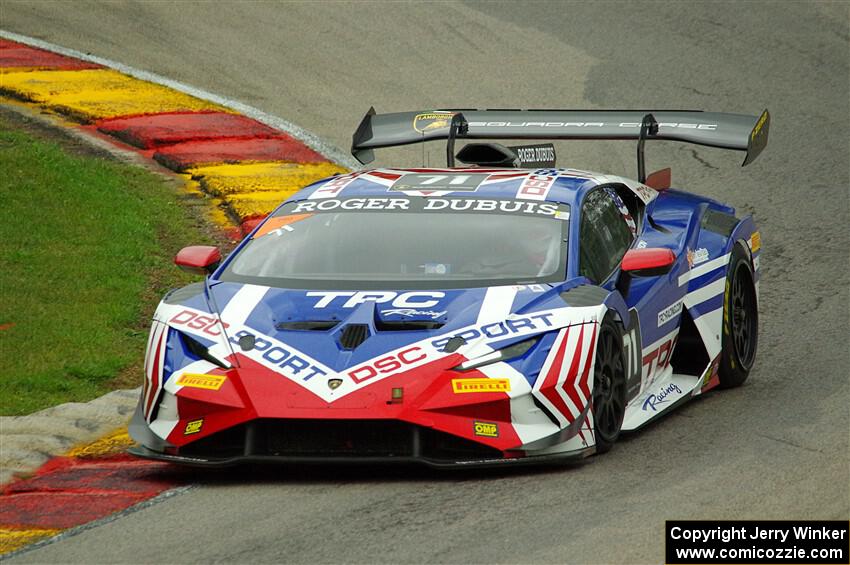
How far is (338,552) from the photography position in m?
5.82

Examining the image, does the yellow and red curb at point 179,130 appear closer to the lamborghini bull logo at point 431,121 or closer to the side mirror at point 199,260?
the lamborghini bull logo at point 431,121

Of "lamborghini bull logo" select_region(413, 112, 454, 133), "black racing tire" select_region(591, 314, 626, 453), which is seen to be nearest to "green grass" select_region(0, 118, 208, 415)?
"lamborghini bull logo" select_region(413, 112, 454, 133)

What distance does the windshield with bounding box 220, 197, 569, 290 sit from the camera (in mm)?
7766

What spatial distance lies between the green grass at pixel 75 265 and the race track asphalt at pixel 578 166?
2066 millimetres

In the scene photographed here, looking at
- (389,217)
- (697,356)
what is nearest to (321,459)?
(389,217)

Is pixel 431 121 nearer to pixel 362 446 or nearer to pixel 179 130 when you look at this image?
pixel 362 446

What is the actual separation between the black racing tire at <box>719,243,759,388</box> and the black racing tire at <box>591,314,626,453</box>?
1.58 meters

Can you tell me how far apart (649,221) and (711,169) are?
18.5 feet

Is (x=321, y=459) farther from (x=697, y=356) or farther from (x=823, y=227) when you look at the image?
(x=823, y=227)

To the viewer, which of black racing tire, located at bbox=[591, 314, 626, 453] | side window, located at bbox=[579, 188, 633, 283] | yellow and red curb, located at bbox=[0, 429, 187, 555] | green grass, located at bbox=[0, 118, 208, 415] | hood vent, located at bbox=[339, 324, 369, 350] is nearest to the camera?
yellow and red curb, located at bbox=[0, 429, 187, 555]

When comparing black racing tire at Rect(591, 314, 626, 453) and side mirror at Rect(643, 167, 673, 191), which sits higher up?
side mirror at Rect(643, 167, 673, 191)

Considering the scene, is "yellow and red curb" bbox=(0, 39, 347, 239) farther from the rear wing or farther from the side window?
the side window

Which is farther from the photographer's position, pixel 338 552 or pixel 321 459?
pixel 321 459

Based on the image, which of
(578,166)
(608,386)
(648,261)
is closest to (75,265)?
(648,261)
